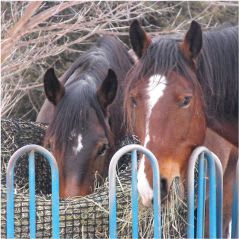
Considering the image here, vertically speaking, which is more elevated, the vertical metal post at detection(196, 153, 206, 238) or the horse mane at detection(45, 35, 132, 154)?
the horse mane at detection(45, 35, 132, 154)

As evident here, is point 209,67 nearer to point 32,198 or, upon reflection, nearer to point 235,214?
point 235,214

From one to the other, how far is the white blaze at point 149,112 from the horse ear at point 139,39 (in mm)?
263

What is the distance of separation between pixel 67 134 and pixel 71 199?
425 millimetres

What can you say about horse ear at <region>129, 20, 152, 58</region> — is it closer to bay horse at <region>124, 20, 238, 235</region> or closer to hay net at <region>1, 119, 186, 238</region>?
bay horse at <region>124, 20, 238, 235</region>

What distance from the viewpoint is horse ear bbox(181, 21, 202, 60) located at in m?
3.12

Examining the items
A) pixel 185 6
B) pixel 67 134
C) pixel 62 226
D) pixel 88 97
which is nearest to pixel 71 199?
pixel 62 226

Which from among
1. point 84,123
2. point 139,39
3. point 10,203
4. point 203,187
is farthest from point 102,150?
point 10,203

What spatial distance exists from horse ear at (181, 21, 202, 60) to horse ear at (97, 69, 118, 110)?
0.75 meters

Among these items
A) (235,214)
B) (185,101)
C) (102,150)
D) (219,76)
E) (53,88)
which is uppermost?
(53,88)

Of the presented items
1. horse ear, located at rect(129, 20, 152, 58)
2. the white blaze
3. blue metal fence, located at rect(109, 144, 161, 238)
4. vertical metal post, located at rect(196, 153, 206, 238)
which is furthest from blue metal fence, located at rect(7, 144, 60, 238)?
horse ear, located at rect(129, 20, 152, 58)

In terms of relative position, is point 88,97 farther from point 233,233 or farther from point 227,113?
point 233,233

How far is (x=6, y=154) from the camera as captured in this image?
4184 millimetres

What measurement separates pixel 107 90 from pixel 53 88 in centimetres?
33

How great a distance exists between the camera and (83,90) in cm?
379
